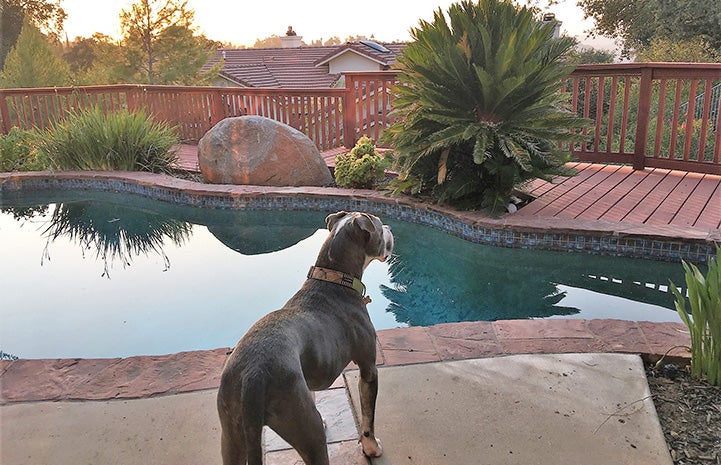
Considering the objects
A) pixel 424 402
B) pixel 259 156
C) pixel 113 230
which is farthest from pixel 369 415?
pixel 259 156

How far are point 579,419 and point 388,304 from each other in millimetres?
1915

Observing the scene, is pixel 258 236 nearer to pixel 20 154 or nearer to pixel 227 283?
pixel 227 283

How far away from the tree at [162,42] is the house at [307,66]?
55.6 inches

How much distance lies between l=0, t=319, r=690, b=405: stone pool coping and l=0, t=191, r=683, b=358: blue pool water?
2.38ft

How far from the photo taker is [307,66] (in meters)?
22.4

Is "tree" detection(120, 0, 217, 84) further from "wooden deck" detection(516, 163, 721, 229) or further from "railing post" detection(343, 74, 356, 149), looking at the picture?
"wooden deck" detection(516, 163, 721, 229)

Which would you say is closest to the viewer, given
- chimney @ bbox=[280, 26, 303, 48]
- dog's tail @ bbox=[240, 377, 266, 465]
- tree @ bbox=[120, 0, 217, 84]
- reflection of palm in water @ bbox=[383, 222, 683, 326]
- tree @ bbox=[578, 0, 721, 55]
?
dog's tail @ bbox=[240, 377, 266, 465]

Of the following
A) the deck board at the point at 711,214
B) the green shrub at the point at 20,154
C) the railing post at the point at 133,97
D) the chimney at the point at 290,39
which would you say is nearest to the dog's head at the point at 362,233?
the deck board at the point at 711,214

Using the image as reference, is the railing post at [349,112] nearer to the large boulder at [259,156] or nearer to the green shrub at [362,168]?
the large boulder at [259,156]

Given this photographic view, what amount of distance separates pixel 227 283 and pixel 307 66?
63.3 ft

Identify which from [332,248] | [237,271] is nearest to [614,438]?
[332,248]

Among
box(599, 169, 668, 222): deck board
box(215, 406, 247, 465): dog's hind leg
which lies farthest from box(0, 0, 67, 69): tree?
box(215, 406, 247, 465): dog's hind leg

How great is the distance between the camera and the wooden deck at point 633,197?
4863mm

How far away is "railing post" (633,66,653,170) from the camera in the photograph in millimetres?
6332
